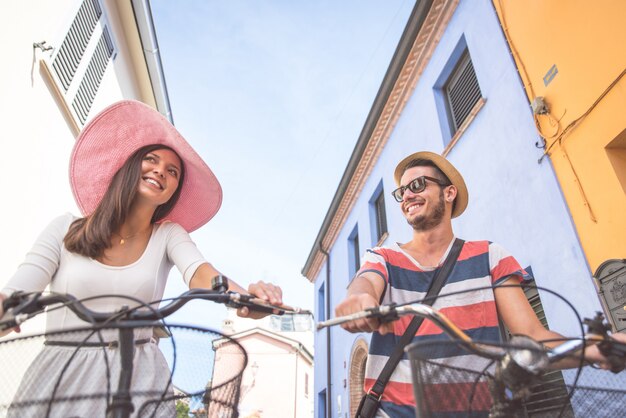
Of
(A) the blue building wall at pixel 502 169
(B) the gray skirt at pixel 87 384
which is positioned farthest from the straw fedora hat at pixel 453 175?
(A) the blue building wall at pixel 502 169

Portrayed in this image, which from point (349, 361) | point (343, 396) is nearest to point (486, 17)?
point (349, 361)

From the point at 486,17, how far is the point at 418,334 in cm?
645

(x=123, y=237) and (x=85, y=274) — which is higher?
(x=123, y=237)

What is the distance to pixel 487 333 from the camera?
6.00 ft

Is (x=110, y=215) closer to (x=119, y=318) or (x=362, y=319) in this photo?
(x=119, y=318)

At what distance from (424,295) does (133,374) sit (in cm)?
129

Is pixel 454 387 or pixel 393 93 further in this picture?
pixel 393 93

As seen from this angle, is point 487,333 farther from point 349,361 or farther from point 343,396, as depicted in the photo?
point 343,396

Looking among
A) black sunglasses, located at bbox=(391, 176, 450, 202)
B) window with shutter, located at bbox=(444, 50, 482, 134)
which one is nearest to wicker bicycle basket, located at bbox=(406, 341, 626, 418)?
black sunglasses, located at bbox=(391, 176, 450, 202)

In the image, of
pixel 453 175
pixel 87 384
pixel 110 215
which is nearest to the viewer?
pixel 87 384

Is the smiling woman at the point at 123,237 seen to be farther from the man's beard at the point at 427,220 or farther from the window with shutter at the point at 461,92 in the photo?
the window with shutter at the point at 461,92

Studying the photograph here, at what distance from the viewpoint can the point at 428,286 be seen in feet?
6.57

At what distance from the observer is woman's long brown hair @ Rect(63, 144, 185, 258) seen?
175 centimetres

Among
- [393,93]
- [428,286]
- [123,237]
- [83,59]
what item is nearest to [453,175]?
[428,286]
